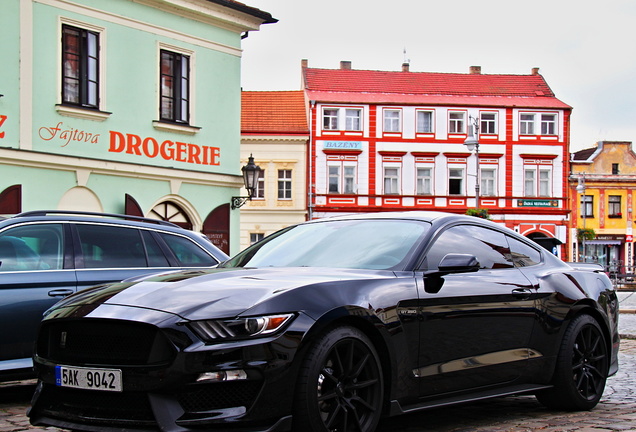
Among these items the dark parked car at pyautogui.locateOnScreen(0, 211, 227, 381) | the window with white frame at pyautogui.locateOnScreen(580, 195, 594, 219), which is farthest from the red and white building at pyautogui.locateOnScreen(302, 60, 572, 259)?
the dark parked car at pyautogui.locateOnScreen(0, 211, 227, 381)

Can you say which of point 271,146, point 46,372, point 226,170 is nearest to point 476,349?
point 46,372

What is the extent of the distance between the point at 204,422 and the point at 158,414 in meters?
0.22

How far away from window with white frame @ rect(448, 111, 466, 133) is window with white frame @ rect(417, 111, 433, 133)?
44.8 inches

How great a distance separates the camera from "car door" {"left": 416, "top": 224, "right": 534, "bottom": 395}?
528 cm

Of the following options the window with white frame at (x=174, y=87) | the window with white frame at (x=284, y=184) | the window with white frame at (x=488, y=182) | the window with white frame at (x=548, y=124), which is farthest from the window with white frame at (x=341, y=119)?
the window with white frame at (x=174, y=87)

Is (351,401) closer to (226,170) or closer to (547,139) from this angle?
(226,170)

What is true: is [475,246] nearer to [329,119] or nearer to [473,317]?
[473,317]

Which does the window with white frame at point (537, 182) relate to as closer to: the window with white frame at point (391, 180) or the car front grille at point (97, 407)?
the window with white frame at point (391, 180)

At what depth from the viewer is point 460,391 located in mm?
5484

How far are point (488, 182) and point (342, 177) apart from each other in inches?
354

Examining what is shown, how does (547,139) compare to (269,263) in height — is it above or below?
above

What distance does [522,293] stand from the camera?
239 inches

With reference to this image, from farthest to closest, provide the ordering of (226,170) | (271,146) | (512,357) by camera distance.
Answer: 1. (271,146)
2. (226,170)
3. (512,357)

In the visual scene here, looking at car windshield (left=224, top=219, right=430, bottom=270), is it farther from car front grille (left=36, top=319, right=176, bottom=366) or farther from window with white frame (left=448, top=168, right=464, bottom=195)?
window with white frame (left=448, top=168, right=464, bottom=195)
